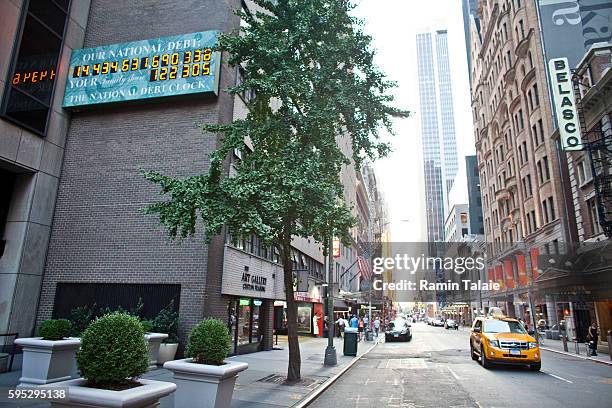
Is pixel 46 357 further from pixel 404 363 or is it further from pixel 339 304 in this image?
pixel 339 304

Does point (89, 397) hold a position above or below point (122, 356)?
below

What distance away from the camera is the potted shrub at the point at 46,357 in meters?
9.71

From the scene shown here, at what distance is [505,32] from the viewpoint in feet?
158

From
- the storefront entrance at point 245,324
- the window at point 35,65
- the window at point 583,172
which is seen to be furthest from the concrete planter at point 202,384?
the window at point 583,172

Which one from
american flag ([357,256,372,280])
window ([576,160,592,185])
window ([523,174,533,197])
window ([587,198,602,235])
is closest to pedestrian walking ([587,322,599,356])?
window ([587,198,602,235])

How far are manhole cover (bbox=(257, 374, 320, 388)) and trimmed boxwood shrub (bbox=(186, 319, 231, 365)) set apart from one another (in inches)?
164

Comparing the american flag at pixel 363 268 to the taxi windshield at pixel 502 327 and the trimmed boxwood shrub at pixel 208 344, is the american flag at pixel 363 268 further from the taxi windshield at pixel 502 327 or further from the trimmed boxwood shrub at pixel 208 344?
the trimmed boxwood shrub at pixel 208 344

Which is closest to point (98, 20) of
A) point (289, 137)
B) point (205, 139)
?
point (205, 139)

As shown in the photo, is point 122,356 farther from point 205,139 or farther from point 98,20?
point 98,20

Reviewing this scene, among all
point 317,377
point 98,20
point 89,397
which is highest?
point 98,20

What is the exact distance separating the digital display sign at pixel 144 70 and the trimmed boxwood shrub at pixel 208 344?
1149 centimetres

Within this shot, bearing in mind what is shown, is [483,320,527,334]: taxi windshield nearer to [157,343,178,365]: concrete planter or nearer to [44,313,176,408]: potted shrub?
[157,343,178,365]: concrete planter

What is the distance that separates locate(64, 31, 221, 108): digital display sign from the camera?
17281 millimetres

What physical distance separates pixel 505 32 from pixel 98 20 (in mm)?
44633
